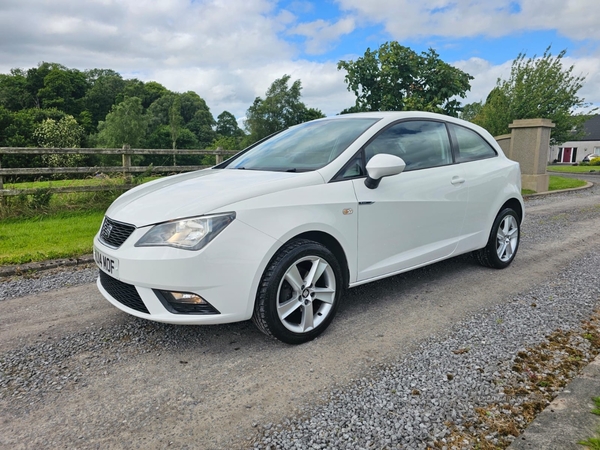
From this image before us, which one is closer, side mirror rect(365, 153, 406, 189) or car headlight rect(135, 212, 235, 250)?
car headlight rect(135, 212, 235, 250)

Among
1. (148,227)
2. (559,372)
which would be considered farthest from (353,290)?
(148,227)

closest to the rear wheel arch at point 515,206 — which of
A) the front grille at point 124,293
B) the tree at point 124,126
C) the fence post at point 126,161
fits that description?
the front grille at point 124,293

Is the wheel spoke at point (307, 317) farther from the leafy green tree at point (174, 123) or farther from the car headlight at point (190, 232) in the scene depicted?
the leafy green tree at point (174, 123)

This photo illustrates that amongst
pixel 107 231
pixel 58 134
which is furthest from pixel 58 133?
pixel 107 231

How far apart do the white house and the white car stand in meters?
64.8

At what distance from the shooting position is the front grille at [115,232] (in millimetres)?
2982

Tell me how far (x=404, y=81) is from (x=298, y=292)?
1018 centimetres

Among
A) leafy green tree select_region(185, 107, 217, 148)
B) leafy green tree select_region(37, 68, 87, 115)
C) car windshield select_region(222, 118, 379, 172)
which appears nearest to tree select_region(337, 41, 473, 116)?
car windshield select_region(222, 118, 379, 172)

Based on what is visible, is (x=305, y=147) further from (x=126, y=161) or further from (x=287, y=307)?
(x=126, y=161)

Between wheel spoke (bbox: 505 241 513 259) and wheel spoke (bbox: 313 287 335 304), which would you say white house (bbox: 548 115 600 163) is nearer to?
wheel spoke (bbox: 505 241 513 259)

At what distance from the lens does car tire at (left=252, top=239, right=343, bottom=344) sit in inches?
114

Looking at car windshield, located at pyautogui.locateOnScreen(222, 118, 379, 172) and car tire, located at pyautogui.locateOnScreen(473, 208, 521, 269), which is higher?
car windshield, located at pyautogui.locateOnScreen(222, 118, 379, 172)

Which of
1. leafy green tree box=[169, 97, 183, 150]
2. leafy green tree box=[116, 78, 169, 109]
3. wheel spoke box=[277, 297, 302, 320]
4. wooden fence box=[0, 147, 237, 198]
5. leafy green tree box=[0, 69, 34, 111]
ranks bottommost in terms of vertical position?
wheel spoke box=[277, 297, 302, 320]

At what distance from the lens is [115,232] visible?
3.10 meters
